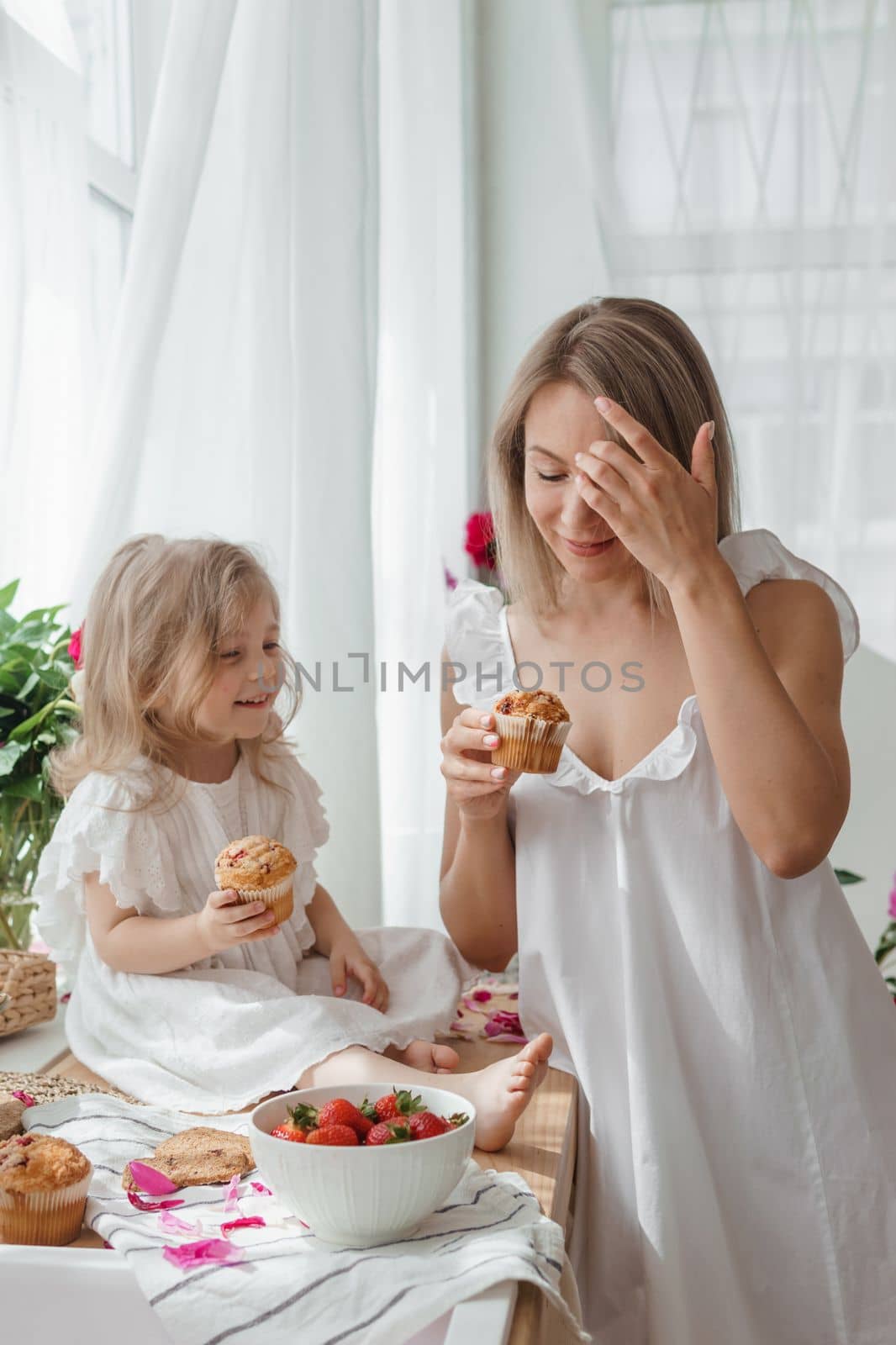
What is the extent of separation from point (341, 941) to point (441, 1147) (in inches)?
27.2

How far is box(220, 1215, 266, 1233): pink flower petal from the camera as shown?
95 centimetres

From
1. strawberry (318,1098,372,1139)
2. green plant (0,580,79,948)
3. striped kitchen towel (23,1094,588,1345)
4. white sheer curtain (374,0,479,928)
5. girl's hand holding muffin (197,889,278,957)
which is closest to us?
striped kitchen towel (23,1094,588,1345)

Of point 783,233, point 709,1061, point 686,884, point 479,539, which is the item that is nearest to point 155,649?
point 686,884

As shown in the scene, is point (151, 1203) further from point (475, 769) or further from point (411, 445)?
point (411, 445)

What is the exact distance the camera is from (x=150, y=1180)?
103cm

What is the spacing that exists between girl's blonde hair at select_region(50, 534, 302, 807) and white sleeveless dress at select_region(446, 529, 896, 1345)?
444 mm

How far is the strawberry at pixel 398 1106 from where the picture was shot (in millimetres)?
967

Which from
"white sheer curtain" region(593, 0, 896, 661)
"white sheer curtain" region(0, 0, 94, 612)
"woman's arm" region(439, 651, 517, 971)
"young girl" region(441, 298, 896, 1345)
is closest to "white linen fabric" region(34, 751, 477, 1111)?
"woman's arm" region(439, 651, 517, 971)

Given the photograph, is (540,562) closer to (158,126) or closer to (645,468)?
(645,468)

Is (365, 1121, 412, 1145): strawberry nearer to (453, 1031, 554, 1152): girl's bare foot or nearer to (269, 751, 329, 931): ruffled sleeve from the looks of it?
(453, 1031, 554, 1152): girl's bare foot

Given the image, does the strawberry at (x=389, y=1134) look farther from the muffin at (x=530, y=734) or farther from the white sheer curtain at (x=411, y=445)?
the white sheer curtain at (x=411, y=445)

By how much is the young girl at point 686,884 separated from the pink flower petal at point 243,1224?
419mm

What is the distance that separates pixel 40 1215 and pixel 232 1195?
0.16 meters

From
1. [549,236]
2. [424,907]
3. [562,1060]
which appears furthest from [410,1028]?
[549,236]
